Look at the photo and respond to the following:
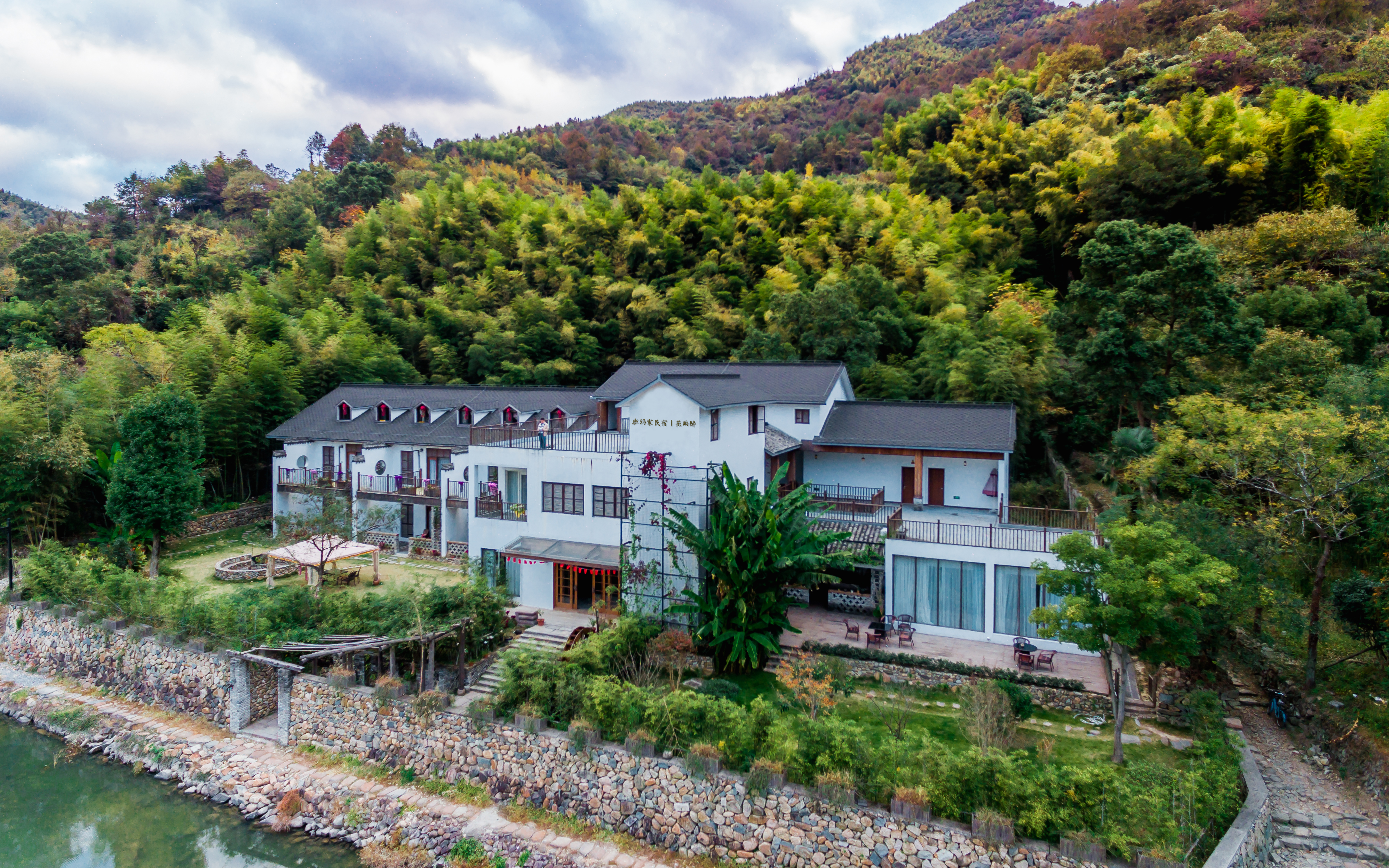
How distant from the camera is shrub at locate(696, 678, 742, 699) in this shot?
11.3 metres

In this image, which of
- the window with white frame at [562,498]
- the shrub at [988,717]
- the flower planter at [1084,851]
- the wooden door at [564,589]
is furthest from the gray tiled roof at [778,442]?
the flower planter at [1084,851]

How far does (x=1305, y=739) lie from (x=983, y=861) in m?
7.01

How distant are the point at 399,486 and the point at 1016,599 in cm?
1729

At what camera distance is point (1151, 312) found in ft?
57.1

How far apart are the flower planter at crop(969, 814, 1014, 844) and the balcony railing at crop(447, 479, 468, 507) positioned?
1545 cm

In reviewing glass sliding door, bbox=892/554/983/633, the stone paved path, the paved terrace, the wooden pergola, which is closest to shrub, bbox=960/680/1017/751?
the paved terrace

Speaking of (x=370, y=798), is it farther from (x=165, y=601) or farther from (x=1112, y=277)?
(x=1112, y=277)

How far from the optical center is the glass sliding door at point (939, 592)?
13.7 meters

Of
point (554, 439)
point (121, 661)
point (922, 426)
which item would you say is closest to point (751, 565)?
point (554, 439)

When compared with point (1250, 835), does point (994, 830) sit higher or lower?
higher

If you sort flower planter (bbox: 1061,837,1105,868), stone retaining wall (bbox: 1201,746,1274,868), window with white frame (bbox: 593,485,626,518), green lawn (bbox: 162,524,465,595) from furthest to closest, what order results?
green lawn (bbox: 162,524,465,595) → window with white frame (bbox: 593,485,626,518) → stone retaining wall (bbox: 1201,746,1274,868) → flower planter (bbox: 1061,837,1105,868)

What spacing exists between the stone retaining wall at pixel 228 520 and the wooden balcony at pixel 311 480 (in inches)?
57.4

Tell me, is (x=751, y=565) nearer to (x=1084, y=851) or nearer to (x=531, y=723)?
(x=531, y=723)

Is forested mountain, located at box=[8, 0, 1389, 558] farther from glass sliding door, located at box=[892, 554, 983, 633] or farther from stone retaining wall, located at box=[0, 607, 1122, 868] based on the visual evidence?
stone retaining wall, located at box=[0, 607, 1122, 868]
